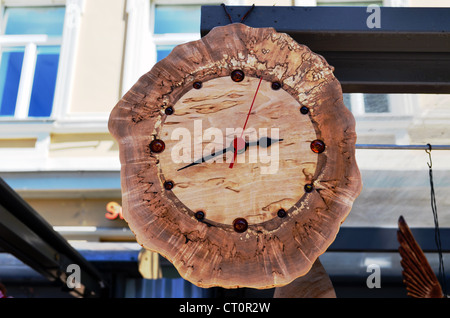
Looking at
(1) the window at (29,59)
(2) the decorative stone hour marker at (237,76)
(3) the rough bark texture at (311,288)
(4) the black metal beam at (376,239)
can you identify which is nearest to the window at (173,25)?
(1) the window at (29,59)

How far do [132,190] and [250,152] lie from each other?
1.45ft

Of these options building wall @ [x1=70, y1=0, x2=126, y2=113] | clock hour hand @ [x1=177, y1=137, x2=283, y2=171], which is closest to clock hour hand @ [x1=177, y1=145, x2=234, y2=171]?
clock hour hand @ [x1=177, y1=137, x2=283, y2=171]

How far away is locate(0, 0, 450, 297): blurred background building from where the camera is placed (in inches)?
159

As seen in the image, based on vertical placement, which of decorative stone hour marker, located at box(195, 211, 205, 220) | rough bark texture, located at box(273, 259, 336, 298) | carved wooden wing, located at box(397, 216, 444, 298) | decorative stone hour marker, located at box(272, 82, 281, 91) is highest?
decorative stone hour marker, located at box(272, 82, 281, 91)

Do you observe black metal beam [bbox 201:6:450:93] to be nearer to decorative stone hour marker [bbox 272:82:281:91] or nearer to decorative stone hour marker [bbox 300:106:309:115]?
decorative stone hour marker [bbox 272:82:281:91]

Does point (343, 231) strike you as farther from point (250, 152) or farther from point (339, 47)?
point (250, 152)

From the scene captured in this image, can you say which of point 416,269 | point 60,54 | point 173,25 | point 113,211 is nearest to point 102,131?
point 113,211

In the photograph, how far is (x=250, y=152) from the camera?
1.88 metres

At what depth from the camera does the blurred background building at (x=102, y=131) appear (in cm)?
404

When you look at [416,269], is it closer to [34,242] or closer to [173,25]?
[34,242]

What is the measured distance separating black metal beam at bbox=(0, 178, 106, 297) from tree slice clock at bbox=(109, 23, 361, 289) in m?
1.78

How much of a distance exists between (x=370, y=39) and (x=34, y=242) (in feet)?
9.29
